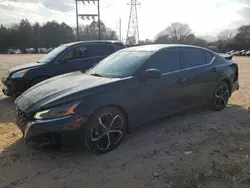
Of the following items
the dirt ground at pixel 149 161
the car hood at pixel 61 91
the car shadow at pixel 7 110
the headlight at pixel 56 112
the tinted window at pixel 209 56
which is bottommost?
the dirt ground at pixel 149 161

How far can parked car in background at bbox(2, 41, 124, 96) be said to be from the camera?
652 cm

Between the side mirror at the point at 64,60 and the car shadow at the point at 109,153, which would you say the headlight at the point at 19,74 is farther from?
the car shadow at the point at 109,153

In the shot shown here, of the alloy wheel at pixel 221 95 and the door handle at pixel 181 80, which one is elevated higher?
the door handle at pixel 181 80

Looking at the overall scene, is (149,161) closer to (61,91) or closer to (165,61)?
(61,91)

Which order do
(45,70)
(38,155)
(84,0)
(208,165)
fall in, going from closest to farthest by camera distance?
(208,165)
(38,155)
(45,70)
(84,0)

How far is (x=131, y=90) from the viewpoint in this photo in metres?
3.85

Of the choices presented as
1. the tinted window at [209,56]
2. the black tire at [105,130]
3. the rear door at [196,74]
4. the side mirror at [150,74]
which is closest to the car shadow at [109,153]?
the black tire at [105,130]

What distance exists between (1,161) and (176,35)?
76.6 m

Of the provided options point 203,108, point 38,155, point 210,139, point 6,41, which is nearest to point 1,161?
point 38,155

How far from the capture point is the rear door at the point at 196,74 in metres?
4.74

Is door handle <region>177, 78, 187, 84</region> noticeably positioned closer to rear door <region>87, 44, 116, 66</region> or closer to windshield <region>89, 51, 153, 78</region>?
windshield <region>89, 51, 153, 78</region>

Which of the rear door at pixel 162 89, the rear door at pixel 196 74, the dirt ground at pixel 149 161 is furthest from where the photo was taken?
the rear door at pixel 196 74

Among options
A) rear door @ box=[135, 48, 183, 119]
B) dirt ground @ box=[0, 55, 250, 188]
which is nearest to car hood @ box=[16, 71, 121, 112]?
rear door @ box=[135, 48, 183, 119]

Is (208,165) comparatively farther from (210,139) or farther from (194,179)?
(210,139)
